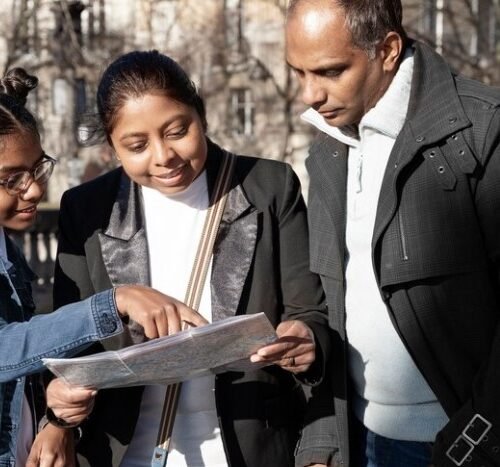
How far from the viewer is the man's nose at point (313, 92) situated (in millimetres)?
2555

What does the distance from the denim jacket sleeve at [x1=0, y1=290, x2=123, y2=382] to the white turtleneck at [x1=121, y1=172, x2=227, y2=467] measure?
16.8 inches

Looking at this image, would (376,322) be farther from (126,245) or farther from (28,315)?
(28,315)

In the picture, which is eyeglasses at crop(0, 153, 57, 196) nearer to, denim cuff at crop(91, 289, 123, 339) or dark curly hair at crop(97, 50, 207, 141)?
dark curly hair at crop(97, 50, 207, 141)

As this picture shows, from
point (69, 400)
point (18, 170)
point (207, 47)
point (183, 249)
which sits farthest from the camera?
point (207, 47)

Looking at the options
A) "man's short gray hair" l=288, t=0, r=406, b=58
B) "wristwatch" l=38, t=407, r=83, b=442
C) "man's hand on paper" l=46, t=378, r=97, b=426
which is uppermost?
"man's short gray hair" l=288, t=0, r=406, b=58

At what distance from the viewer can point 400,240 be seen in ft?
8.11

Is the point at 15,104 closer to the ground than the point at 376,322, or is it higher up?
higher up

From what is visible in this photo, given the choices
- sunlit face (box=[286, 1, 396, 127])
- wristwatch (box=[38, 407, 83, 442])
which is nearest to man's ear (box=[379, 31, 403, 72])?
sunlit face (box=[286, 1, 396, 127])

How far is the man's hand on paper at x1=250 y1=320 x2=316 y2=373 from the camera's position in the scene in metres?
2.51

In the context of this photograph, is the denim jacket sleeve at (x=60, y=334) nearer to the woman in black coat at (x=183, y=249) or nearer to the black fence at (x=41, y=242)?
the woman in black coat at (x=183, y=249)

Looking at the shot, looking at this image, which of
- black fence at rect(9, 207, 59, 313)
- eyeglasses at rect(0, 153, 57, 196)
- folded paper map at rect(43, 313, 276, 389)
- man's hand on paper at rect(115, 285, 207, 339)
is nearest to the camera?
folded paper map at rect(43, 313, 276, 389)

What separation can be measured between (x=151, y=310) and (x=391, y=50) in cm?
97

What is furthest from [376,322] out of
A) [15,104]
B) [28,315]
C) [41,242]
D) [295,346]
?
[41,242]

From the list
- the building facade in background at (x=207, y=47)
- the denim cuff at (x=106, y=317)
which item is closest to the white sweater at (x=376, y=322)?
the denim cuff at (x=106, y=317)
